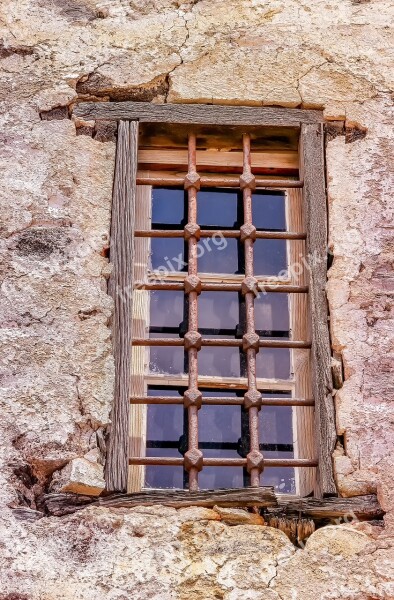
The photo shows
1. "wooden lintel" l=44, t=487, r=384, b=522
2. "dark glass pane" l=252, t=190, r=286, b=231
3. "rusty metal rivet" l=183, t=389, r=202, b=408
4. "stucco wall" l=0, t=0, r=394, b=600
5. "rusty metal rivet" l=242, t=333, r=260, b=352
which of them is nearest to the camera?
"stucco wall" l=0, t=0, r=394, b=600

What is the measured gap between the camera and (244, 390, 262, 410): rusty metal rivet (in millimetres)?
3498

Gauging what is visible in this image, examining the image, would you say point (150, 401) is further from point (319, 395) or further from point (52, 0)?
point (52, 0)

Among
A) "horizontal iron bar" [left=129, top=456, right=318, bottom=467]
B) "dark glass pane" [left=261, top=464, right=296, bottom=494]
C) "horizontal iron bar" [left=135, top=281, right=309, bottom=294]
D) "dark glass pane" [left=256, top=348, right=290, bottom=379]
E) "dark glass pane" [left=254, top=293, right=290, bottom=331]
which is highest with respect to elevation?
"horizontal iron bar" [left=135, top=281, right=309, bottom=294]

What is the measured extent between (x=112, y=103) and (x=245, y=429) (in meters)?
1.35

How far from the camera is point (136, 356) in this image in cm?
367

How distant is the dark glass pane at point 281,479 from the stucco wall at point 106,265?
0.75 feet

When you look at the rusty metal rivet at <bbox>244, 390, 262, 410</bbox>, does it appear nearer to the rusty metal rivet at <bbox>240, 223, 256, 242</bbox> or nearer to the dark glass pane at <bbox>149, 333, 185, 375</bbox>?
the dark glass pane at <bbox>149, 333, 185, 375</bbox>

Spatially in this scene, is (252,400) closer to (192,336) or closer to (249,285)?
(192,336)

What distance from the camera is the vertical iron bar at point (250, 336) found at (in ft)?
11.2

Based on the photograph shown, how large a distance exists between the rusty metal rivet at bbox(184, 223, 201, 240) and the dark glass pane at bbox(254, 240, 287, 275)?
28 centimetres

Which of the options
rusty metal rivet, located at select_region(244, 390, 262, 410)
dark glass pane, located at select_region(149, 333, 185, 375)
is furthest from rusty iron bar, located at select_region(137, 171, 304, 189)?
rusty metal rivet, located at select_region(244, 390, 262, 410)

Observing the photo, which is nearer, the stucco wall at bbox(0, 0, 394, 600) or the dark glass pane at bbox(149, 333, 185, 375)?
the stucco wall at bbox(0, 0, 394, 600)

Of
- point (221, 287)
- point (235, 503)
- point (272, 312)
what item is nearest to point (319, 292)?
point (272, 312)

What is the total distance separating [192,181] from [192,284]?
0.44 meters
